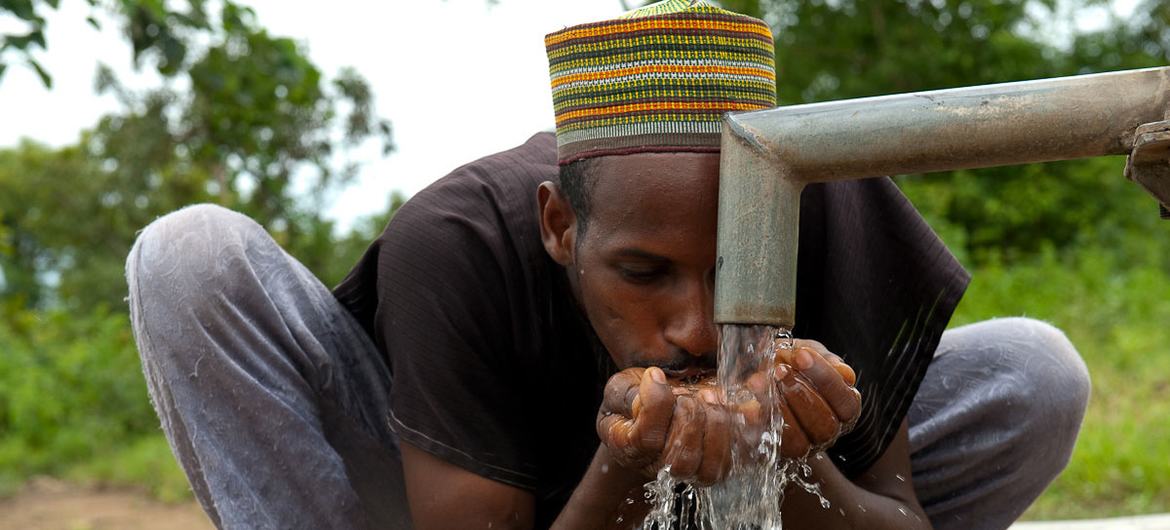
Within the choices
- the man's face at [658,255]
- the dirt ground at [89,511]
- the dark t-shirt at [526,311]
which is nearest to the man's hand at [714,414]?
the man's face at [658,255]

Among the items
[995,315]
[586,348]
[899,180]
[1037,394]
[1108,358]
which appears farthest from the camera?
[899,180]

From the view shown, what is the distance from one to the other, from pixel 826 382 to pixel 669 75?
0.49 m

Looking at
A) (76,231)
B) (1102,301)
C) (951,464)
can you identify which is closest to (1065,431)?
(951,464)

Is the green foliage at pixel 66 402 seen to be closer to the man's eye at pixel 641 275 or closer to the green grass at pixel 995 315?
the green grass at pixel 995 315

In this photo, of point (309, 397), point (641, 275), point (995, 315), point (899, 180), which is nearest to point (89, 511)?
point (309, 397)

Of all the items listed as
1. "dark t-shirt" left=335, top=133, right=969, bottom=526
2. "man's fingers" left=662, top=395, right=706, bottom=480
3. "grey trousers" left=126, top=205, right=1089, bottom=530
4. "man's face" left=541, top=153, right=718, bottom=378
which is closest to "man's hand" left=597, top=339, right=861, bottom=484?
"man's fingers" left=662, top=395, right=706, bottom=480

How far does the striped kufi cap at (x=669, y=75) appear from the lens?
1.92 meters

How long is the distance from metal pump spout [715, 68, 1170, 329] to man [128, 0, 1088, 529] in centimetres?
13

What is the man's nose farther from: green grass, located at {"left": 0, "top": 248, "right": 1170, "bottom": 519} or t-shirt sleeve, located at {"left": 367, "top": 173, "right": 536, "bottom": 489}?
green grass, located at {"left": 0, "top": 248, "right": 1170, "bottom": 519}

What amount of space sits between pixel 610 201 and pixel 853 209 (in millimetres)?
524

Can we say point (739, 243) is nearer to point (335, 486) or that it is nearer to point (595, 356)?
point (595, 356)

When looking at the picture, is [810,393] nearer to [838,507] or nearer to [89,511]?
[838,507]

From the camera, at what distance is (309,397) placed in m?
2.52

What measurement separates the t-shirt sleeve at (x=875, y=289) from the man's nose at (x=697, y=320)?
0.46 metres
